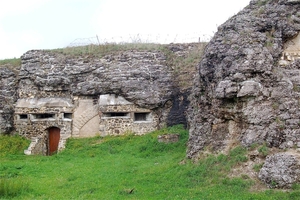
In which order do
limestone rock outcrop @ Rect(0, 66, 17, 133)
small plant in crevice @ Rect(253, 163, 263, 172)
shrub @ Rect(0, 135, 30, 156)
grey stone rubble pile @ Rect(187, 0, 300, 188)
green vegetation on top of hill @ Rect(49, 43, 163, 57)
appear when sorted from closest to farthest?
1. small plant in crevice @ Rect(253, 163, 263, 172)
2. grey stone rubble pile @ Rect(187, 0, 300, 188)
3. shrub @ Rect(0, 135, 30, 156)
4. limestone rock outcrop @ Rect(0, 66, 17, 133)
5. green vegetation on top of hill @ Rect(49, 43, 163, 57)

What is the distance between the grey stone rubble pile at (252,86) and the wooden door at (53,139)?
33.3 ft

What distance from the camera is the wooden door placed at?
20.7 metres

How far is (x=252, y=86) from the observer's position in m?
10.8

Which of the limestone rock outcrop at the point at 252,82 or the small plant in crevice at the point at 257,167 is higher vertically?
the limestone rock outcrop at the point at 252,82

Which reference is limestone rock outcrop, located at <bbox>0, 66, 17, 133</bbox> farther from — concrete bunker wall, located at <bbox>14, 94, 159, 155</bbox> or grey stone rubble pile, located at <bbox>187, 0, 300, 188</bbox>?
grey stone rubble pile, located at <bbox>187, 0, 300, 188</bbox>

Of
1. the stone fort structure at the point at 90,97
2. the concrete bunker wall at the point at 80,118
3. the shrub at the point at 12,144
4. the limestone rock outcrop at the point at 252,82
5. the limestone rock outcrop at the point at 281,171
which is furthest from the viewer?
the stone fort structure at the point at 90,97


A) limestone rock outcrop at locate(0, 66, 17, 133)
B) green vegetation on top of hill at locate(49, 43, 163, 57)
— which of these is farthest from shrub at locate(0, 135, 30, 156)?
green vegetation on top of hill at locate(49, 43, 163, 57)

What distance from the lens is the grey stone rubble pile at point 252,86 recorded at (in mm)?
10406

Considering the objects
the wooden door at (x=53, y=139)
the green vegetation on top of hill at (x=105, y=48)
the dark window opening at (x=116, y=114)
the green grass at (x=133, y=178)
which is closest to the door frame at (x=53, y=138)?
the wooden door at (x=53, y=139)

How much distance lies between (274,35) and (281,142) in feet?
12.5

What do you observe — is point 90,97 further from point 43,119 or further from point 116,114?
point 43,119

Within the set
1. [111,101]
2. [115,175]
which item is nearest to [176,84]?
[111,101]

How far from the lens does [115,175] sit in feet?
40.3

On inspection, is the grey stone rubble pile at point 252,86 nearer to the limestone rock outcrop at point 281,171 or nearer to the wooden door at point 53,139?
the limestone rock outcrop at point 281,171
